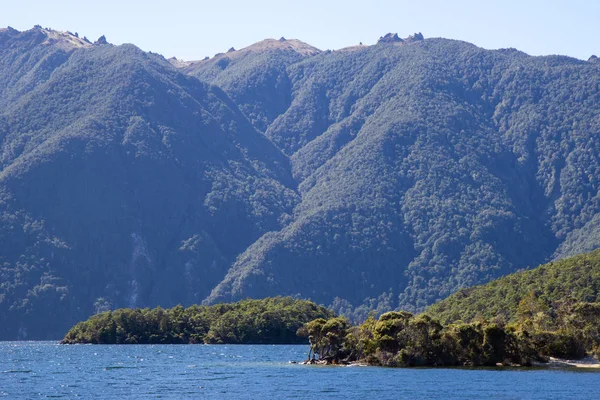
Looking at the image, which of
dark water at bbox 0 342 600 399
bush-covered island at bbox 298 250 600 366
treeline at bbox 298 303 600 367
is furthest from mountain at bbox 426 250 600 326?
dark water at bbox 0 342 600 399

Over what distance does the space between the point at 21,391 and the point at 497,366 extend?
55.0 m

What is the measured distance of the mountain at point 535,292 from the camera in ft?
541

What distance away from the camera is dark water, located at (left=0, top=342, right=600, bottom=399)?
307 ft

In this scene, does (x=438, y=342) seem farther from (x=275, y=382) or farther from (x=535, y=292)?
(x=535, y=292)

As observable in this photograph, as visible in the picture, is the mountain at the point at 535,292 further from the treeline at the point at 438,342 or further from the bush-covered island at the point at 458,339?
the treeline at the point at 438,342

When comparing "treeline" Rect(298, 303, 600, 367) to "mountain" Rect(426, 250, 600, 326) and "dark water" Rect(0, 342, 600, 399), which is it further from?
"mountain" Rect(426, 250, 600, 326)

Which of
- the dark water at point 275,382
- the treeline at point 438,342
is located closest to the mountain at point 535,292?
the treeline at point 438,342

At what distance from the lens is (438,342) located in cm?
12575

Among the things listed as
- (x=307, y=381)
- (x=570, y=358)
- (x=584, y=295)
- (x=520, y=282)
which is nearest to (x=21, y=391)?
(x=307, y=381)

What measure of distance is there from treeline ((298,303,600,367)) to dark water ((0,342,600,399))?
13.7 feet

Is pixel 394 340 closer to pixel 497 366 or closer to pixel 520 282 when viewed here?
pixel 497 366

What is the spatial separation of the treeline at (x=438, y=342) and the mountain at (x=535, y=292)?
833 inches

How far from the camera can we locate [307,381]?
107 m

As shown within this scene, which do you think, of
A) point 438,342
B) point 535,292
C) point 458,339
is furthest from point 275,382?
point 535,292
